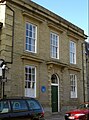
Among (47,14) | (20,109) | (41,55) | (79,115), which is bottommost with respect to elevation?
(79,115)

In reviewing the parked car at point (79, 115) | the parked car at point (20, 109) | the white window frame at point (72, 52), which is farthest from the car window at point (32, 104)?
the white window frame at point (72, 52)

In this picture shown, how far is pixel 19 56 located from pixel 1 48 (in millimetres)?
1743

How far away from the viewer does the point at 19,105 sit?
11727mm

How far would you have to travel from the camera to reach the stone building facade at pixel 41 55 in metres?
18.1

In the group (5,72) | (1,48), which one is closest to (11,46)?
(1,48)

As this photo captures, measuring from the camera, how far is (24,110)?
11.8 meters

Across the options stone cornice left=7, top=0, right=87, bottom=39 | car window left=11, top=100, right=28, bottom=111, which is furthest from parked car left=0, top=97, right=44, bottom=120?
stone cornice left=7, top=0, right=87, bottom=39

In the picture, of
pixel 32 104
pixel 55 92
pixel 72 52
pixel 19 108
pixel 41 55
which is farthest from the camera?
pixel 72 52

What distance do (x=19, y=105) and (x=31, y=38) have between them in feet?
31.6

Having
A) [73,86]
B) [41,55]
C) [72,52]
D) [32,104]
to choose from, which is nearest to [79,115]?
[32,104]

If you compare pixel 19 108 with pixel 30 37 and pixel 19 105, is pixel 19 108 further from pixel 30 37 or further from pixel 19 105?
pixel 30 37

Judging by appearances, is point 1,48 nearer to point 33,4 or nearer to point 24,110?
point 33,4

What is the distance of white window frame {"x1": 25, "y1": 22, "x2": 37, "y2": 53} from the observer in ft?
66.1

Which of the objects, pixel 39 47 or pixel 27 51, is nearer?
pixel 27 51
